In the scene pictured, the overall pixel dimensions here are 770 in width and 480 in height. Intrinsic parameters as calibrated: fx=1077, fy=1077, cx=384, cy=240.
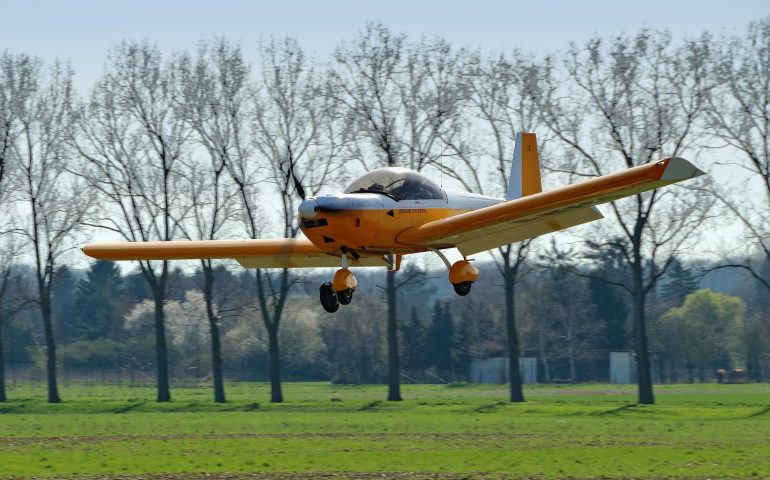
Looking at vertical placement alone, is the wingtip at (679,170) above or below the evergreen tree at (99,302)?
below

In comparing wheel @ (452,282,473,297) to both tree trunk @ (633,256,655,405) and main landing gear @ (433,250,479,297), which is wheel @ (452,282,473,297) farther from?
tree trunk @ (633,256,655,405)

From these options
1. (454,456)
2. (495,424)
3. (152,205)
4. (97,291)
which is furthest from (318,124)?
(97,291)

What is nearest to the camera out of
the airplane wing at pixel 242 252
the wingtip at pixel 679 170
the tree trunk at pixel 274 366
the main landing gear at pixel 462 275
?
the wingtip at pixel 679 170

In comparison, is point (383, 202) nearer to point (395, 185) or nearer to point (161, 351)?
point (395, 185)

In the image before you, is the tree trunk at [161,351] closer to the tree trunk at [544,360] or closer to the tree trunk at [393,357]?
the tree trunk at [393,357]

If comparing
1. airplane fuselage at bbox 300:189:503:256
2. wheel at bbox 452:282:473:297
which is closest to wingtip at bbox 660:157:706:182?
wheel at bbox 452:282:473:297

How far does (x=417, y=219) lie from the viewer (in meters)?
21.6

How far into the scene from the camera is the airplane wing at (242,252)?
23781 mm

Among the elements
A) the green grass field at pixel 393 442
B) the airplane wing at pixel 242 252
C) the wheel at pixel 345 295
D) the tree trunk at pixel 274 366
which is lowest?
the green grass field at pixel 393 442

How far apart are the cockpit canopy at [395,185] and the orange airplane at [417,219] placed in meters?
0.02

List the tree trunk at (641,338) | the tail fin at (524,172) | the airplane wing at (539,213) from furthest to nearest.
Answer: the tree trunk at (641,338) < the tail fin at (524,172) < the airplane wing at (539,213)

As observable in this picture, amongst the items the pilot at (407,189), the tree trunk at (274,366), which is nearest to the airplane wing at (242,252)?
the pilot at (407,189)

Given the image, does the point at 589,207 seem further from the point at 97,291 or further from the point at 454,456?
the point at 97,291

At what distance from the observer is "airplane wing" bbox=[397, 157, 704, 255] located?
18344mm
